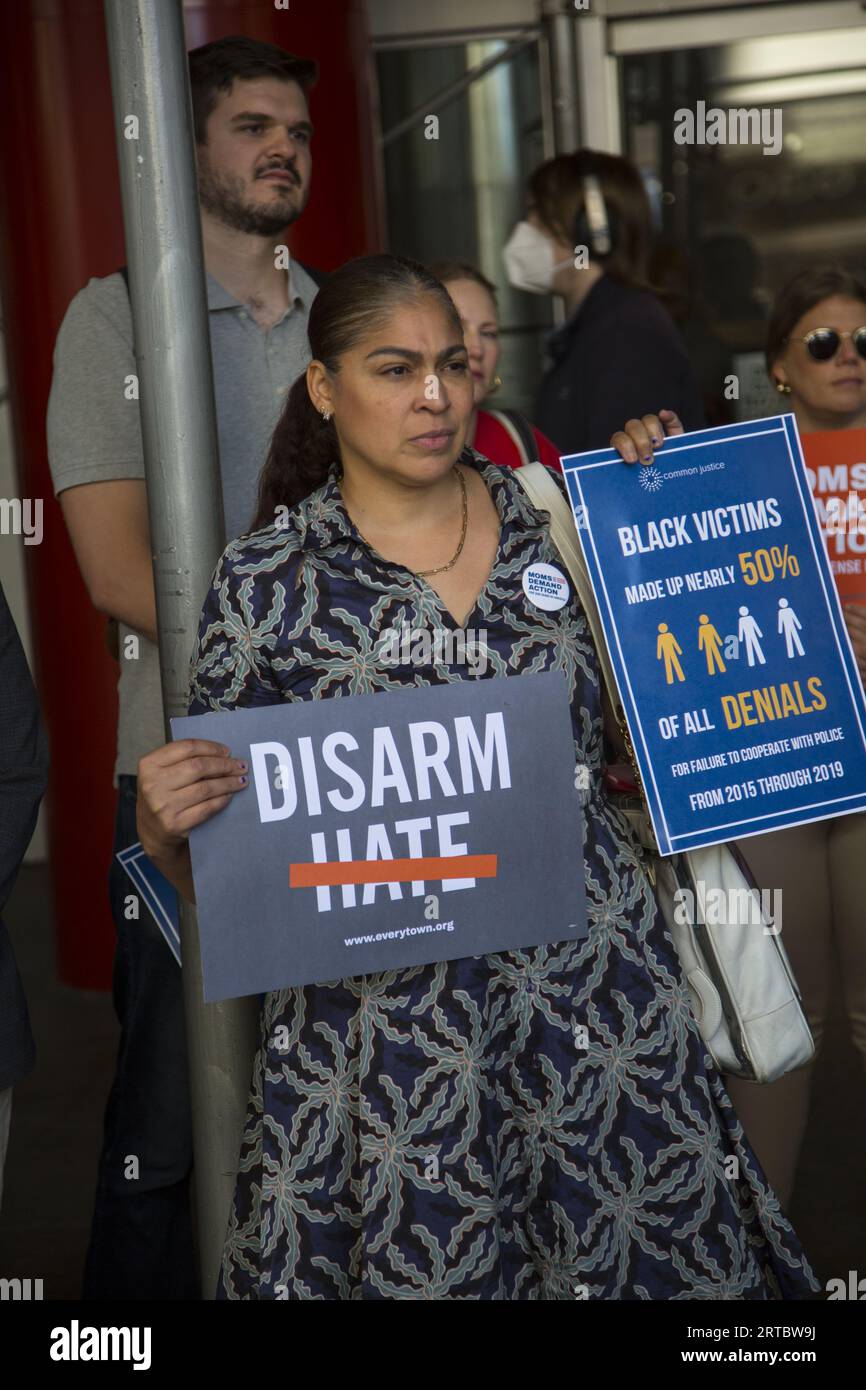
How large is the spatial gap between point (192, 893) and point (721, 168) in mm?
5193

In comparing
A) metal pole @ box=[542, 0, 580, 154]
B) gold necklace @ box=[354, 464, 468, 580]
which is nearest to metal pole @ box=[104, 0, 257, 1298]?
gold necklace @ box=[354, 464, 468, 580]

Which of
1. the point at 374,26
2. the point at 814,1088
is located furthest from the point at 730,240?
the point at 814,1088

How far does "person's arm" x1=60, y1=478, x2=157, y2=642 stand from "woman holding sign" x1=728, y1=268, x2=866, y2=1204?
4.04 ft

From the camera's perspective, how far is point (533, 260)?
14.2ft

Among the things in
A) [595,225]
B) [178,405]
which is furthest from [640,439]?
[595,225]

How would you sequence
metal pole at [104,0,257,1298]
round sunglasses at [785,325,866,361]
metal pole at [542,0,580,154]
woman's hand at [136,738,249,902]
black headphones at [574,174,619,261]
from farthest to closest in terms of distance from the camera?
metal pole at [542,0,580,154]
black headphones at [574,174,619,261]
round sunglasses at [785,325,866,361]
metal pole at [104,0,257,1298]
woman's hand at [136,738,249,902]

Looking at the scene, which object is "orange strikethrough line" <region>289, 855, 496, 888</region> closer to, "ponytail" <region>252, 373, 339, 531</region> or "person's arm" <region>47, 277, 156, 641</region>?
"ponytail" <region>252, 373, 339, 531</region>

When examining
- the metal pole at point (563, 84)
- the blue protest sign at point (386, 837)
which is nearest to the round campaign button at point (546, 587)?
the blue protest sign at point (386, 837)

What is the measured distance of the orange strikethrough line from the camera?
215cm

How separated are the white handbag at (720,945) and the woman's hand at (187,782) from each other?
1.91 feet

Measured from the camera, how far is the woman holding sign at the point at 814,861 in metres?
3.19

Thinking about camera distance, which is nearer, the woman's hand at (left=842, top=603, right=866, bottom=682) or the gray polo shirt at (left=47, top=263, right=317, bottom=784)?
the woman's hand at (left=842, top=603, right=866, bottom=682)
